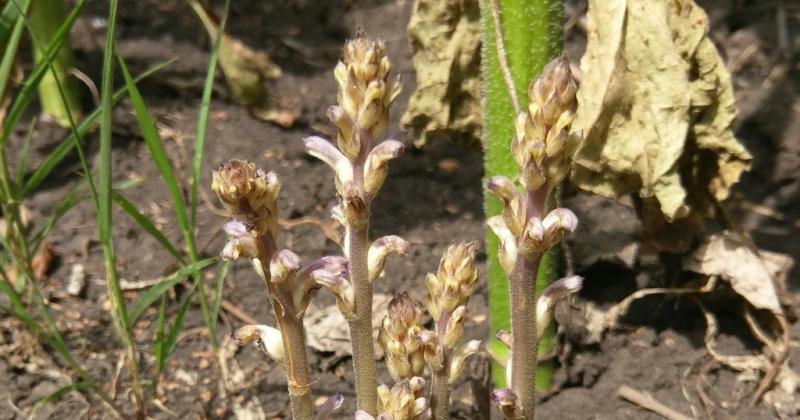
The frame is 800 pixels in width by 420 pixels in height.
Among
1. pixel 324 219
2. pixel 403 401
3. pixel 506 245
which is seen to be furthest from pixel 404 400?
pixel 324 219

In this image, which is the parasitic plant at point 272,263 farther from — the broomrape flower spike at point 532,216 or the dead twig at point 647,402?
the dead twig at point 647,402

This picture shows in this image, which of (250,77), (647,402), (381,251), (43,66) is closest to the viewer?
(381,251)

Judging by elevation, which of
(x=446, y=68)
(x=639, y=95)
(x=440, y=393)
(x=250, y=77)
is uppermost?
(x=250, y=77)

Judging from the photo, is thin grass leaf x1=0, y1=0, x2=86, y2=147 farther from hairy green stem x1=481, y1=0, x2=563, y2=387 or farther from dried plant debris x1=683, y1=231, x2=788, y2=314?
dried plant debris x1=683, y1=231, x2=788, y2=314

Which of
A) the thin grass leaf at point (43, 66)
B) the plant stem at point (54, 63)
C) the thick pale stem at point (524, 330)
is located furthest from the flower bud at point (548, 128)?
the plant stem at point (54, 63)

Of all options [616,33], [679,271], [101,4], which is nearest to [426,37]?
[616,33]

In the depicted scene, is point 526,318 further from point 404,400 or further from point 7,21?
point 7,21
